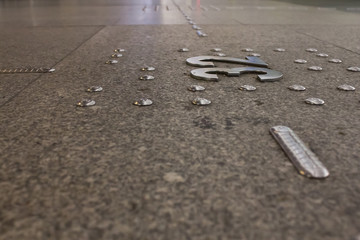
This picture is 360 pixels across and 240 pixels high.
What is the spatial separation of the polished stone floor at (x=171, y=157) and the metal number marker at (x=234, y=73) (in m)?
0.04

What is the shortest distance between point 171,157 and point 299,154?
0.39 m

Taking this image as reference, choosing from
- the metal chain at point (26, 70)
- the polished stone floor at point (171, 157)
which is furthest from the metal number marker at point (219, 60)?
the metal chain at point (26, 70)

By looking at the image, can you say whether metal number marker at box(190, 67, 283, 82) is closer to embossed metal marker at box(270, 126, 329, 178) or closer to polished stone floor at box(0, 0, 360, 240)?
polished stone floor at box(0, 0, 360, 240)

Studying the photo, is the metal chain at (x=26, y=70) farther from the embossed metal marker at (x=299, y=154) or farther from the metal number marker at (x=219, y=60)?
the embossed metal marker at (x=299, y=154)

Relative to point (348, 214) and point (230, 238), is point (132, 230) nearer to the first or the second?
point (230, 238)

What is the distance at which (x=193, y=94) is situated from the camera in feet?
4.91

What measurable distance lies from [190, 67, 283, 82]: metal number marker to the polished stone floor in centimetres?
4

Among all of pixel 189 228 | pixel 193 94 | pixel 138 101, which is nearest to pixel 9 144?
pixel 138 101

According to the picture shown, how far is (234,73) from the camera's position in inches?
69.4

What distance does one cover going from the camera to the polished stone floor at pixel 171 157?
2.30 ft

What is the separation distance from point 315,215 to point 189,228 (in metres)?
0.30

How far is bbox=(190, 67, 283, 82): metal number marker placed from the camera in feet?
5.52

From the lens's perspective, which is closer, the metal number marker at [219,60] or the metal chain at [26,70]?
the metal chain at [26,70]

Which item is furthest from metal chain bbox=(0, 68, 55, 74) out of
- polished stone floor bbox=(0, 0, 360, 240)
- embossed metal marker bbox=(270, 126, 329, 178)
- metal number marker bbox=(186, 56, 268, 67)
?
embossed metal marker bbox=(270, 126, 329, 178)
